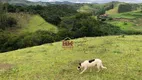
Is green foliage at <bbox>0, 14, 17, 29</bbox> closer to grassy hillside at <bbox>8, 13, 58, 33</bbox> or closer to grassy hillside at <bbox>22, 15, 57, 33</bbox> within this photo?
grassy hillside at <bbox>8, 13, 58, 33</bbox>

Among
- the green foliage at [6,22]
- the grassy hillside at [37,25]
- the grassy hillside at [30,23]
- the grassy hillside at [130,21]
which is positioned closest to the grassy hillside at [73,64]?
the grassy hillside at [30,23]

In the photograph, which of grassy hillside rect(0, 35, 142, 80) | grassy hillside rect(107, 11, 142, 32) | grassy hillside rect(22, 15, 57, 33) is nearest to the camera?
grassy hillside rect(0, 35, 142, 80)

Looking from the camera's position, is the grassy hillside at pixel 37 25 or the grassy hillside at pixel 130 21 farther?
the grassy hillside at pixel 130 21

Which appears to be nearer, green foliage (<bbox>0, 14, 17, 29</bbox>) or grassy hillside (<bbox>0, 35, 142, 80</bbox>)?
grassy hillside (<bbox>0, 35, 142, 80</bbox>)

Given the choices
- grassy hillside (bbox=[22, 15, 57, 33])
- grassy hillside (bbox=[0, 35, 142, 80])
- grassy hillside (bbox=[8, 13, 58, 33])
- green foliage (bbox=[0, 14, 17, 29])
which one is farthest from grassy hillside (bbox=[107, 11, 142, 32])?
grassy hillside (bbox=[0, 35, 142, 80])

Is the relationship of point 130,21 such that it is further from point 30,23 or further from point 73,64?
point 73,64

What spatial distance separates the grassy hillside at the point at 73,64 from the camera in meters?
15.5

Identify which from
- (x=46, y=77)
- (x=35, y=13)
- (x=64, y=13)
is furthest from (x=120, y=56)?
(x=64, y=13)

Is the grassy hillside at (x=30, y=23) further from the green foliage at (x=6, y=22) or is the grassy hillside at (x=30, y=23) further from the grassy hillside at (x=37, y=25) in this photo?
the green foliage at (x=6, y=22)

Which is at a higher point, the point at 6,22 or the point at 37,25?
the point at 6,22

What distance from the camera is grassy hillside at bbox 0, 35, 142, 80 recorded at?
50.9ft

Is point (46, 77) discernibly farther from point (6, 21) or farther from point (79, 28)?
point (6, 21)

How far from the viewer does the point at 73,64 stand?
1833 cm

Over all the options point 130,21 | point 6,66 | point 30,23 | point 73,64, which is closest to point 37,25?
point 30,23
